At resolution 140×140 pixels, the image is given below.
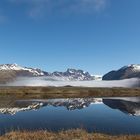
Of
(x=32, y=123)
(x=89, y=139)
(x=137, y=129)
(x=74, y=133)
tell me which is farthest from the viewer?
(x=32, y=123)

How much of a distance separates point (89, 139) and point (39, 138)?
5.22 meters

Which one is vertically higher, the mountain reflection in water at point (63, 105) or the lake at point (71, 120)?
the mountain reflection in water at point (63, 105)

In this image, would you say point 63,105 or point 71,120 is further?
point 63,105

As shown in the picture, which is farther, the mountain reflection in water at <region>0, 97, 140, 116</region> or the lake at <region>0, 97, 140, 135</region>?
the mountain reflection in water at <region>0, 97, 140, 116</region>

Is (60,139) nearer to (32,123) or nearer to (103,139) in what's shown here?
(103,139)

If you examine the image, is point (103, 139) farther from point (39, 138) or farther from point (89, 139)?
point (39, 138)

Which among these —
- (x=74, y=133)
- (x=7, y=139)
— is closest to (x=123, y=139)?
(x=74, y=133)

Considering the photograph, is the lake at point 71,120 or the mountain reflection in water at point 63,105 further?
the mountain reflection in water at point 63,105

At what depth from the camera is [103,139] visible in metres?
36.1

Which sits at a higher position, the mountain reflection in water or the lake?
the mountain reflection in water

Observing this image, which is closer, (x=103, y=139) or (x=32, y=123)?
(x=103, y=139)

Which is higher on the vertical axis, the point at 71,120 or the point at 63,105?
the point at 63,105

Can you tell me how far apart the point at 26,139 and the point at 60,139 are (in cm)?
350

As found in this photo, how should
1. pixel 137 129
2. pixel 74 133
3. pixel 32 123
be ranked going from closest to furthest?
1. pixel 74 133
2. pixel 137 129
3. pixel 32 123
